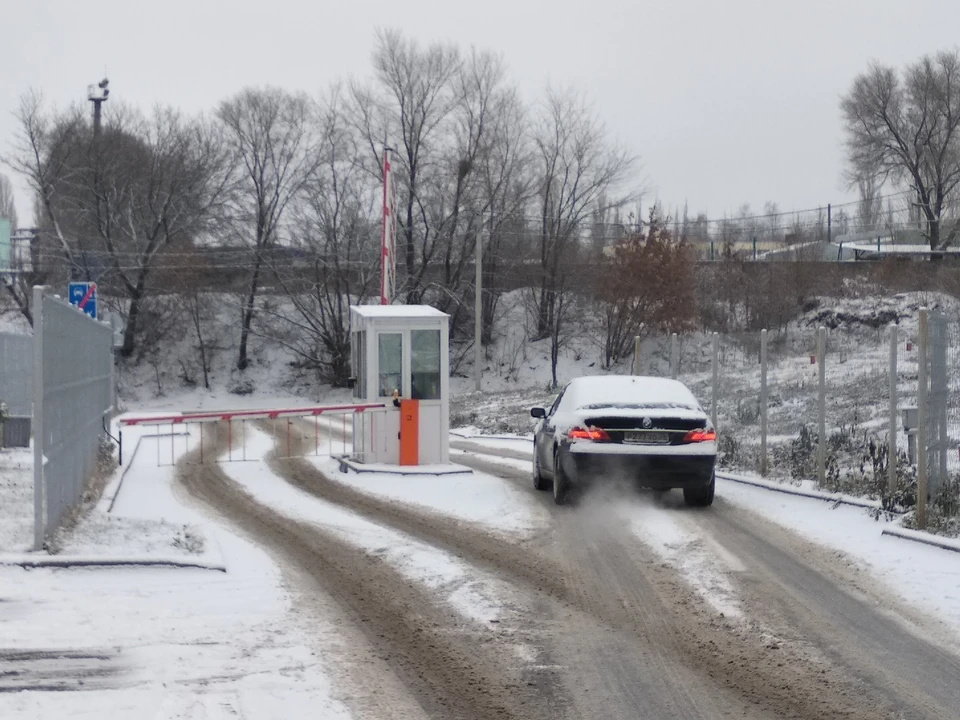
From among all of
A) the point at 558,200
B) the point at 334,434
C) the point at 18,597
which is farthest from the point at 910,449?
the point at 558,200

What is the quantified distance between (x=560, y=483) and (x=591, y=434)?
2.24 feet

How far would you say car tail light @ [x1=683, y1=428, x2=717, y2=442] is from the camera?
12.8 meters

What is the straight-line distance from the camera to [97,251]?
60.0m

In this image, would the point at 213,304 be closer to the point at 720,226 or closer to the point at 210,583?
the point at 720,226

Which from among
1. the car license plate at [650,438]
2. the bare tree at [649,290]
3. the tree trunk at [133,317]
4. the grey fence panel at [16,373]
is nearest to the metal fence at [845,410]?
the car license plate at [650,438]

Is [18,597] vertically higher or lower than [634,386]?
lower

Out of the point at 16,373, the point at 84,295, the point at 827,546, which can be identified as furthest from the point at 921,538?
the point at 84,295

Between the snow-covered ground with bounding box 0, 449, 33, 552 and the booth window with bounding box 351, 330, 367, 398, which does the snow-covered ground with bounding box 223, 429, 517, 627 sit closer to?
the booth window with bounding box 351, 330, 367, 398

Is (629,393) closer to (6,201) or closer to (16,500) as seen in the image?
(16,500)

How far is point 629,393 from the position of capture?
44.8 ft

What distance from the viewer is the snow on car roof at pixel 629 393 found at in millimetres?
13352

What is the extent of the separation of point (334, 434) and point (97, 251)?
1323 inches

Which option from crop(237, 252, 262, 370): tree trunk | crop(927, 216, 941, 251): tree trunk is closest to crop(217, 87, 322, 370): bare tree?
crop(237, 252, 262, 370): tree trunk

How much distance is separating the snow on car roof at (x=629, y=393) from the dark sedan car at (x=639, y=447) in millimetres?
27
